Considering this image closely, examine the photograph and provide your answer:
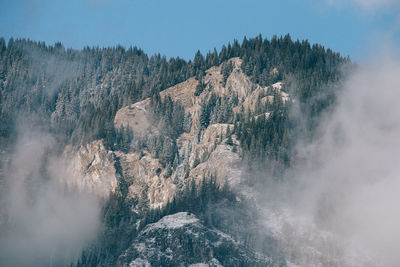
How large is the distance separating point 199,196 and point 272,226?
1946 cm

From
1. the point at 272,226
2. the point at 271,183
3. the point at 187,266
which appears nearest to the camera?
the point at 187,266

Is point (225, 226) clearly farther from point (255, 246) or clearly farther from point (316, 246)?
point (316, 246)

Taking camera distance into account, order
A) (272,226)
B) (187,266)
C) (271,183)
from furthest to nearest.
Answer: (271,183)
(272,226)
(187,266)

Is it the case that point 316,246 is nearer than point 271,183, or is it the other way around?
point 316,246

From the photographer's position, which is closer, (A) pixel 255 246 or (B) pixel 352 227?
(A) pixel 255 246

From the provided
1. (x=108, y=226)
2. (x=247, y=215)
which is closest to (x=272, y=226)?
(x=247, y=215)

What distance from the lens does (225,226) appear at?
184500 millimetres

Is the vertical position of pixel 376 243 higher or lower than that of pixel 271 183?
lower

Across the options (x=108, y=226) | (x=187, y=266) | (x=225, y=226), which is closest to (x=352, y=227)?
(x=225, y=226)

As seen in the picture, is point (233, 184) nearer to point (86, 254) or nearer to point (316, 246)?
point (316, 246)

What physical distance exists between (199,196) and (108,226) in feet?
87.0

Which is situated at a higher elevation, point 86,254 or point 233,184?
point 233,184

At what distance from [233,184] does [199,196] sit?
10.7m

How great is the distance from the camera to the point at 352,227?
192875 millimetres
